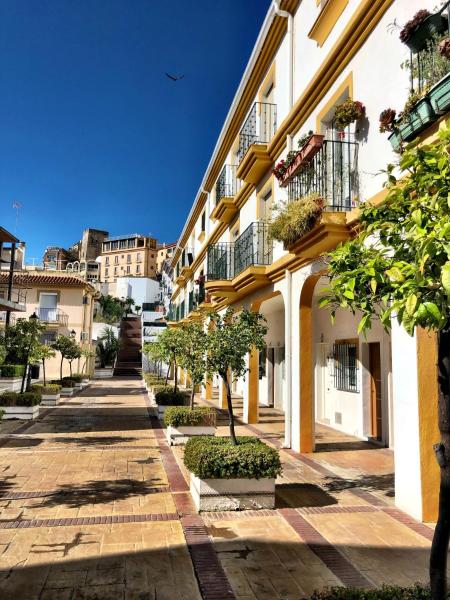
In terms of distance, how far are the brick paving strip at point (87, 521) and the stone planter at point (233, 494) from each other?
1.34 ft

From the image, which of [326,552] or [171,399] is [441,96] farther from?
[171,399]

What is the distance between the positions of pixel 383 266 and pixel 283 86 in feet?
33.9

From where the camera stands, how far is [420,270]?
2.18m

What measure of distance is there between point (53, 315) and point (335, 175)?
30993 millimetres

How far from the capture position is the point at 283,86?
38.0ft

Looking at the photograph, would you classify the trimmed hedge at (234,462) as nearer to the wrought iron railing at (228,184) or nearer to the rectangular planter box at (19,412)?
the rectangular planter box at (19,412)

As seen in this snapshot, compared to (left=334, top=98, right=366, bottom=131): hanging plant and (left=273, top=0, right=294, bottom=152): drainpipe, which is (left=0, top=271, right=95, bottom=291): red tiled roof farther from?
(left=334, top=98, right=366, bottom=131): hanging plant

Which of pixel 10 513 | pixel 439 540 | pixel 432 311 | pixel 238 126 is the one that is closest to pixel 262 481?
pixel 10 513

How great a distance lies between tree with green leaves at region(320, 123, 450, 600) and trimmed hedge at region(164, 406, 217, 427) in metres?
8.03

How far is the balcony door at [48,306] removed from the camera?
3553 centimetres

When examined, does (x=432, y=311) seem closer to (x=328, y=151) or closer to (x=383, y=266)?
(x=383, y=266)

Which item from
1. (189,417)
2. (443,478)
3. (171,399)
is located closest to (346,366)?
(189,417)

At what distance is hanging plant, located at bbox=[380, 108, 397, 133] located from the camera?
6398 millimetres

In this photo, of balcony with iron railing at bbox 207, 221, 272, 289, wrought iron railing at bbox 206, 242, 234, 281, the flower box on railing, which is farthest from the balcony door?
the flower box on railing
